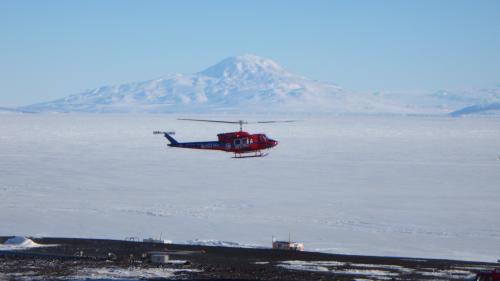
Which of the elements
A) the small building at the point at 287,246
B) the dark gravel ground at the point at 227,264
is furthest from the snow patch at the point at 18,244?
the small building at the point at 287,246

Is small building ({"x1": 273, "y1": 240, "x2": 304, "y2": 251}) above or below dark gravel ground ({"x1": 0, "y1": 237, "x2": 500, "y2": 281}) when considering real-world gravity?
above

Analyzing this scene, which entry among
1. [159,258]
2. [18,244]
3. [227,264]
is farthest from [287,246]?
[18,244]

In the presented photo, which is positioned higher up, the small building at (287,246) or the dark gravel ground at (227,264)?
the small building at (287,246)

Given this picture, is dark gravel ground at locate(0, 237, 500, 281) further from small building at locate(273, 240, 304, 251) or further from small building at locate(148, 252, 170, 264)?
small building at locate(273, 240, 304, 251)

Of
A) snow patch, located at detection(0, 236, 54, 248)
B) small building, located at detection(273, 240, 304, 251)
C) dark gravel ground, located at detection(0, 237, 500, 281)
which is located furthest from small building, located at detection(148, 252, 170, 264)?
snow patch, located at detection(0, 236, 54, 248)

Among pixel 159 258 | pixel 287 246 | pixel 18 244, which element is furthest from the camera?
pixel 18 244

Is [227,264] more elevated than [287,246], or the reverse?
[287,246]

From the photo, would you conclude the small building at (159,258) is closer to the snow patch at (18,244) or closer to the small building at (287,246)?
the small building at (287,246)

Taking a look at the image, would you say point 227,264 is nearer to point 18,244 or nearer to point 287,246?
point 287,246

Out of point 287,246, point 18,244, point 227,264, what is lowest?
point 227,264

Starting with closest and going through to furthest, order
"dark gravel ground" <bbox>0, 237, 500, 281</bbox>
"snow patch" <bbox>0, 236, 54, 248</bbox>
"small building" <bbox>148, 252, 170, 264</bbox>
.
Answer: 1. "dark gravel ground" <bbox>0, 237, 500, 281</bbox>
2. "small building" <bbox>148, 252, 170, 264</bbox>
3. "snow patch" <bbox>0, 236, 54, 248</bbox>
